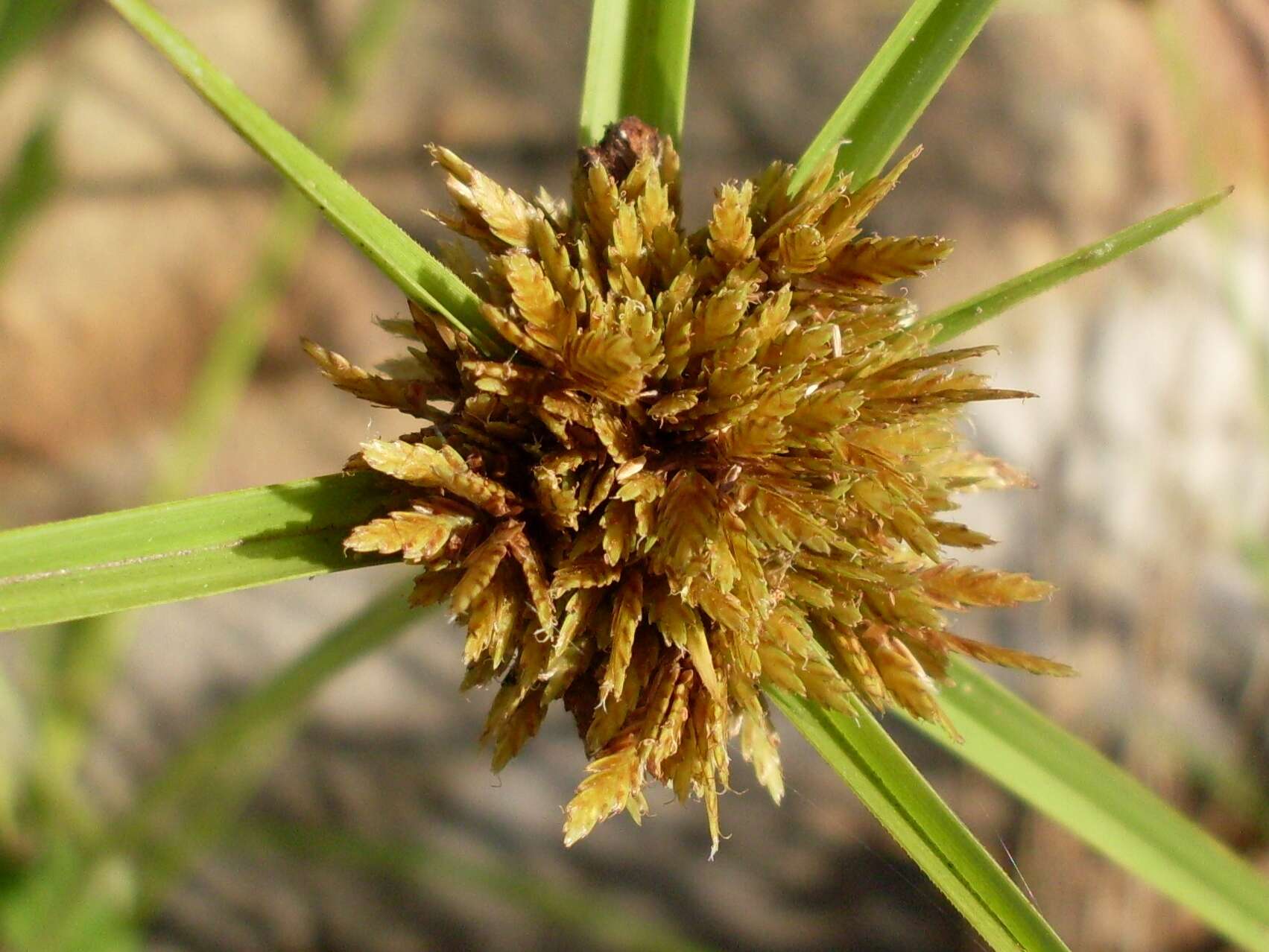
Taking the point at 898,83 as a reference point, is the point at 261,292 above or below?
below

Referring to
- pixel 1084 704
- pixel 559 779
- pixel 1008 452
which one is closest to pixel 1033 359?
pixel 1008 452

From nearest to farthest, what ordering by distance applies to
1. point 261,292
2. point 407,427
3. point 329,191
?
point 329,191 → point 261,292 → point 407,427

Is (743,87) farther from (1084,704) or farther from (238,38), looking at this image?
(1084,704)

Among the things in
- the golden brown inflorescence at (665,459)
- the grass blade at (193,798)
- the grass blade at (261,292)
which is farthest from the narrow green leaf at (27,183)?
the golden brown inflorescence at (665,459)

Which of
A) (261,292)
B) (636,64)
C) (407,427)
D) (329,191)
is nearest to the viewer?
(329,191)

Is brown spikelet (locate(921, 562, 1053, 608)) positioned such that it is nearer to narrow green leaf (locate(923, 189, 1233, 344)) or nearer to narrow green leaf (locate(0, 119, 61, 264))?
narrow green leaf (locate(923, 189, 1233, 344))

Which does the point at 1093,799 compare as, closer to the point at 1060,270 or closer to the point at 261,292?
the point at 1060,270

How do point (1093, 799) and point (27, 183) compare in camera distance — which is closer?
point (1093, 799)

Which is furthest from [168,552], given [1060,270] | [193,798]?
[193,798]
